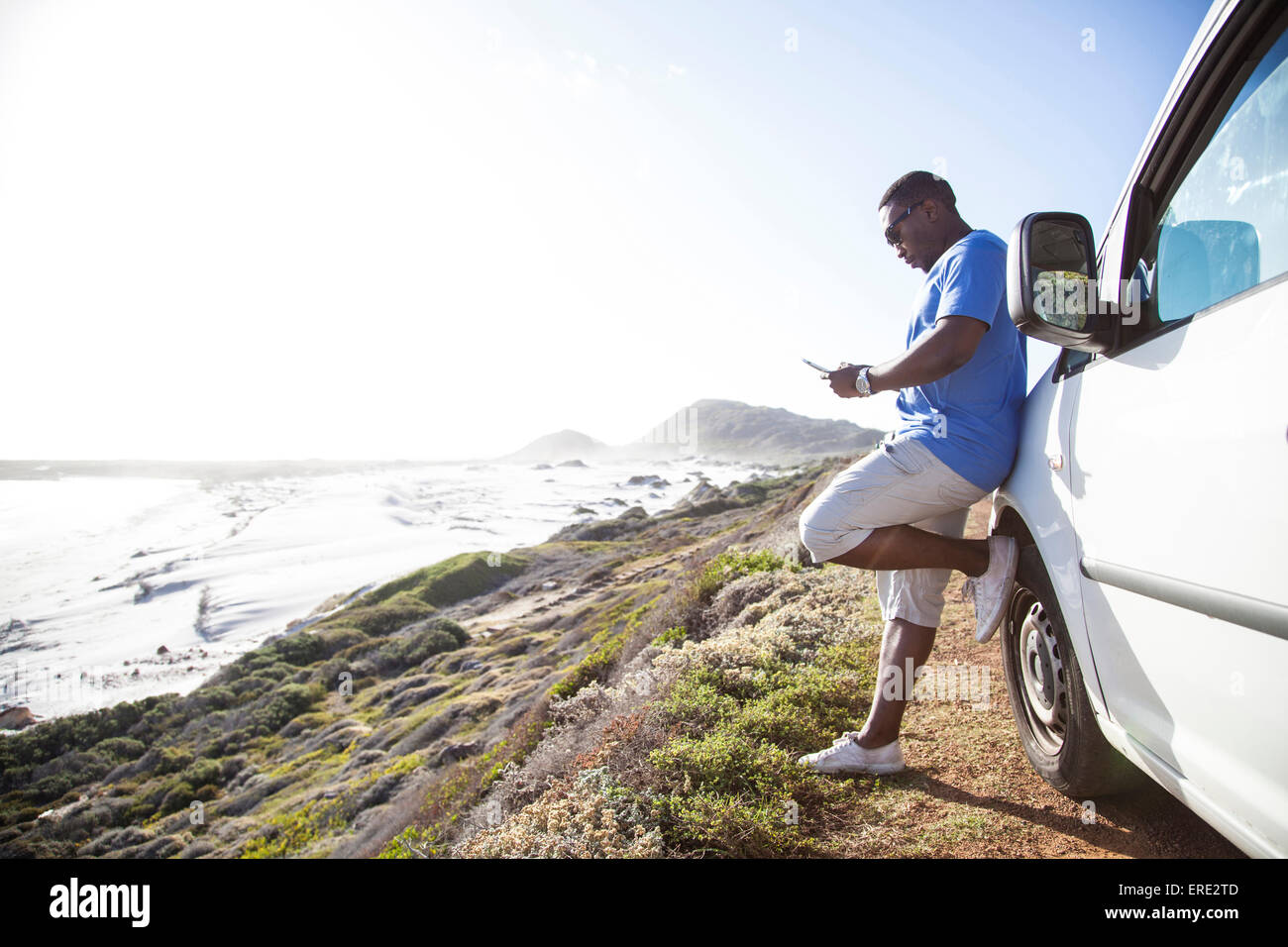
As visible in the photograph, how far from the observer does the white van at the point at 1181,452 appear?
132 centimetres

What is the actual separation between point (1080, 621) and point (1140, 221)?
1306 millimetres

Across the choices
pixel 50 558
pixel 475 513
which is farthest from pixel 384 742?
pixel 475 513

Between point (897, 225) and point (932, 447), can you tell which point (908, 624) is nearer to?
point (932, 447)

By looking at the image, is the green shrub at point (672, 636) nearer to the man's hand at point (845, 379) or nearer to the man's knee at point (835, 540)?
the man's knee at point (835, 540)

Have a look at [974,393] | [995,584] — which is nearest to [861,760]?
[995,584]

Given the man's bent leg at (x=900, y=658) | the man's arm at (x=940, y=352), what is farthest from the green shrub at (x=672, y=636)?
the man's arm at (x=940, y=352)

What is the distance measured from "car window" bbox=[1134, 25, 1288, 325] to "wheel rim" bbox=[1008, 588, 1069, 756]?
1.27 metres

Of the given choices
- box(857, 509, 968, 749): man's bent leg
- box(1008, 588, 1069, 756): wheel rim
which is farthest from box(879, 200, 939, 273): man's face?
box(1008, 588, 1069, 756): wheel rim

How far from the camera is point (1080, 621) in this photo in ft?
6.75

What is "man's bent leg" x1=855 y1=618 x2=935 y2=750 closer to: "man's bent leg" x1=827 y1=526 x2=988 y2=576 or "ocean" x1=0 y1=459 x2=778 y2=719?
"man's bent leg" x1=827 y1=526 x2=988 y2=576

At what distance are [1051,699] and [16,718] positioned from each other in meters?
34.6

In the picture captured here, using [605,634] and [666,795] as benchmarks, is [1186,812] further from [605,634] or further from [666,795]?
[605,634]

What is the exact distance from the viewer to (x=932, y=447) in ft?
8.27

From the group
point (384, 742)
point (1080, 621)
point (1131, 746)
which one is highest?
point (1080, 621)
